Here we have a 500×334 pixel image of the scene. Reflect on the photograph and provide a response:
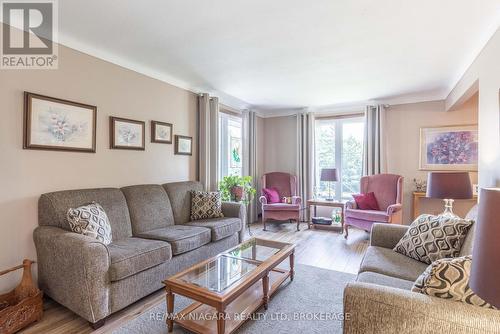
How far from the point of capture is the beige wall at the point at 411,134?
4.25 metres

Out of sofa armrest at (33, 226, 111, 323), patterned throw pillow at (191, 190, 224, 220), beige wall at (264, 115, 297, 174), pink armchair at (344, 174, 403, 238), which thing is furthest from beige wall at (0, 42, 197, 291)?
pink armchair at (344, 174, 403, 238)

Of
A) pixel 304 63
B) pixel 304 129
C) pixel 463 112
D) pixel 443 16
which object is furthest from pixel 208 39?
pixel 463 112

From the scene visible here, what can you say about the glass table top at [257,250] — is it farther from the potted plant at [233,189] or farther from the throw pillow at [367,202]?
the throw pillow at [367,202]

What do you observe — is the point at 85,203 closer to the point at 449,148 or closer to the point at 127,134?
the point at 127,134

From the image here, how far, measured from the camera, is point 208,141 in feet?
13.3

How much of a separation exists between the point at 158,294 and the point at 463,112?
17.1ft

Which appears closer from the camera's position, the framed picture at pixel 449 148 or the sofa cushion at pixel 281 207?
the framed picture at pixel 449 148

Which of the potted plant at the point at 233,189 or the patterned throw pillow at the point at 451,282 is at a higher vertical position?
the potted plant at the point at 233,189

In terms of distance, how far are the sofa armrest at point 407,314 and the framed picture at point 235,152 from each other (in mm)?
3923

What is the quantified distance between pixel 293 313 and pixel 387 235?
3.62 feet

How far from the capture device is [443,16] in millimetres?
2076

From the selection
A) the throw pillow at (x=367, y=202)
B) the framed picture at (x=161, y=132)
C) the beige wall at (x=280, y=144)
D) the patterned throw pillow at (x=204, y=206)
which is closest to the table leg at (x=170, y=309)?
the patterned throw pillow at (x=204, y=206)

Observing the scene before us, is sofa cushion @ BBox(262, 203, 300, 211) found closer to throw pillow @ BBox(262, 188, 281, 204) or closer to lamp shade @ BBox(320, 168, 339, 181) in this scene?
throw pillow @ BBox(262, 188, 281, 204)

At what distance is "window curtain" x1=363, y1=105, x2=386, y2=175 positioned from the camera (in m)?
4.60
